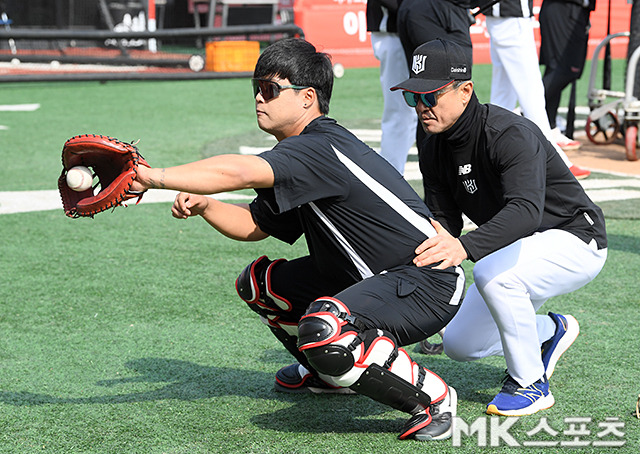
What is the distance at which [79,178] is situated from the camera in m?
2.63

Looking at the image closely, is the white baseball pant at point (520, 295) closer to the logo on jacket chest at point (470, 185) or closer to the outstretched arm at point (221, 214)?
the logo on jacket chest at point (470, 185)

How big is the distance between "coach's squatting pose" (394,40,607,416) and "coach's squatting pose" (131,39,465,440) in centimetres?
20

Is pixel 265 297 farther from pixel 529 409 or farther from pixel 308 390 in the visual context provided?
pixel 529 409

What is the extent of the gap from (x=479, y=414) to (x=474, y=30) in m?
13.7

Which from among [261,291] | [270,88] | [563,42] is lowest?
[261,291]

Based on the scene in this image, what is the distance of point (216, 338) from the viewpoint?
402cm

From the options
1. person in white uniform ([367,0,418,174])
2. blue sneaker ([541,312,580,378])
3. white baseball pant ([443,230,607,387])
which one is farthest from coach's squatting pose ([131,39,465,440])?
person in white uniform ([367,0,418,174])

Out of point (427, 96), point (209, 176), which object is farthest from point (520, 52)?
point (209, 176)

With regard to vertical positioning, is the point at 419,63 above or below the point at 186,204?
above

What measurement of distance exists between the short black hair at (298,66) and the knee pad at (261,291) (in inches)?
27.3

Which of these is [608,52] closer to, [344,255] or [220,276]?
[220,276]

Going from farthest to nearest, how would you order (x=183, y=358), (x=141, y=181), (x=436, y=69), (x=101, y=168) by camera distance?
(x=183, y=358) < (x=436, y=69) < (x=101, y=168) < (x=141, y=181)

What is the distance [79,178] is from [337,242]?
37.7 inches

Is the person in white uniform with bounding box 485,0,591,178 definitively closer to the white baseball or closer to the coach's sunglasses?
the coach's sunglasses
